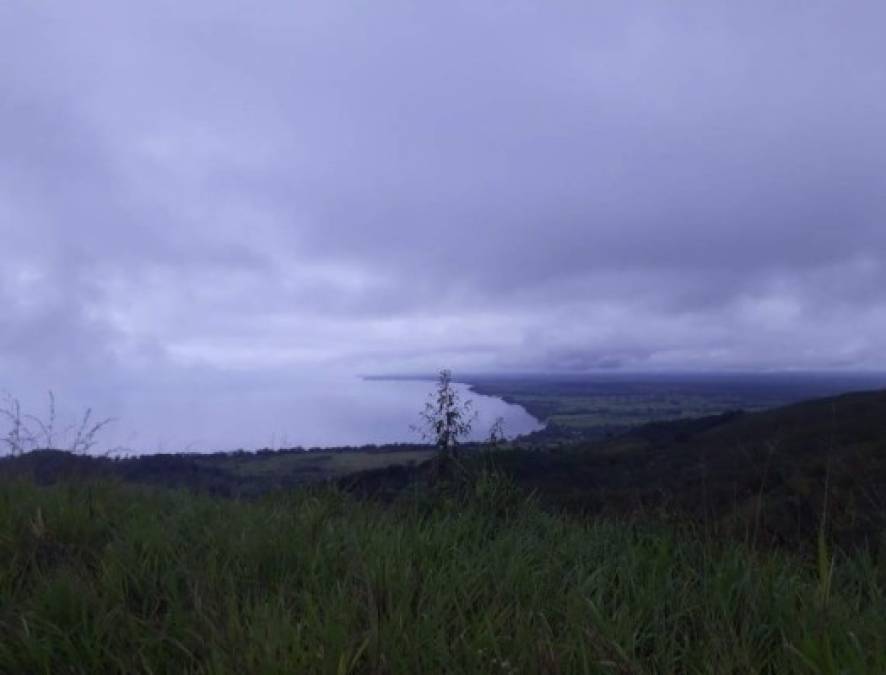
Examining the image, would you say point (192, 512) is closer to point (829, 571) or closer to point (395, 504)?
point (395, 504)

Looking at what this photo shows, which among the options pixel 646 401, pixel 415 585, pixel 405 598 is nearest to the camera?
pixel 405 598

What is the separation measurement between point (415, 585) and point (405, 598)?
0.50 feet

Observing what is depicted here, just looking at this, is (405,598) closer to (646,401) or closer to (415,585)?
(415,585)

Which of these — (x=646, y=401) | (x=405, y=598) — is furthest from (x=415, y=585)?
(x=646, y=401)

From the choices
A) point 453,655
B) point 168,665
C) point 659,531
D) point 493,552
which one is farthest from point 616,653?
point 659,531

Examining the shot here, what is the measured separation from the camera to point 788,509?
6.80 metres

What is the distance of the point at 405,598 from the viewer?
120 inches

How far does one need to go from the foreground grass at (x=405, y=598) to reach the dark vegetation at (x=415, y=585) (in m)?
0.01

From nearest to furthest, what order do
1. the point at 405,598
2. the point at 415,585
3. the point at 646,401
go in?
the point at 405,598, the point at 415,585, the point at 646,401

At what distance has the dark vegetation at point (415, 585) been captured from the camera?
259cm

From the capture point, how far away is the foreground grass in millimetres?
2561

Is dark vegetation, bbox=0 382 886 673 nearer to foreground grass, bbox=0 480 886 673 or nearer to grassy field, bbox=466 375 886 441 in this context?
foreground grass, bbox=0 480 886 673

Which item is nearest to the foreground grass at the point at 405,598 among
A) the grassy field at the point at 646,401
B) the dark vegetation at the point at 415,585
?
the dark vegetation at the point at 415,585

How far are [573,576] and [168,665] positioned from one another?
68.2 inches
